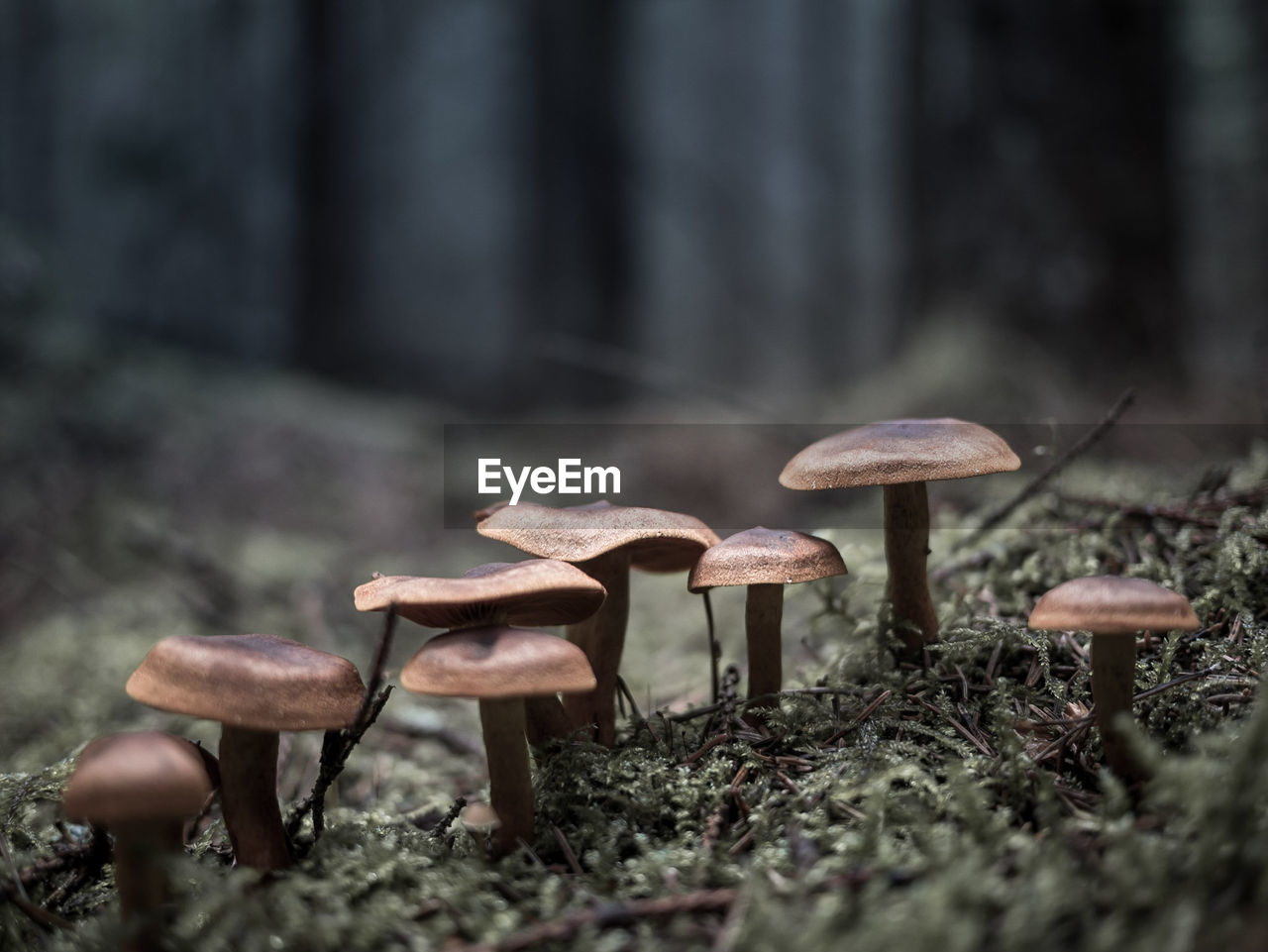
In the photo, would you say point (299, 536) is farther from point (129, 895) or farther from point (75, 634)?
point (129, 895)

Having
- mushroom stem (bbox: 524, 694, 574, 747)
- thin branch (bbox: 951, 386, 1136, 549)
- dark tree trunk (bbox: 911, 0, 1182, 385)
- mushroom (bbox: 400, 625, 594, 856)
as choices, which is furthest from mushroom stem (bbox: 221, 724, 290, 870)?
dark tree trunk (bbox: 911, 0, 1182, 385)

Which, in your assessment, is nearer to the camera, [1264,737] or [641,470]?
[1264,737]

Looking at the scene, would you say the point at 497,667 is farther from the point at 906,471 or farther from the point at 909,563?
the point at 909,563

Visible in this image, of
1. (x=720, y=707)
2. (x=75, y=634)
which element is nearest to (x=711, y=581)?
(x=720, y=707)

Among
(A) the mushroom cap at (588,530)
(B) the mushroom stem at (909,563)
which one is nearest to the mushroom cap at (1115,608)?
(B) the mushroom stem at (909,563)

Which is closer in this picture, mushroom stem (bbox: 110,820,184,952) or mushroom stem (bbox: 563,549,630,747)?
mushroom stem (bbox: 110,820,184,952)

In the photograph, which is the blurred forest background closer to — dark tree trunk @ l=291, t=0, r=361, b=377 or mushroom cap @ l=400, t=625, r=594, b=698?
dark tree trunk @ l=291, t=0, r=361, b=377

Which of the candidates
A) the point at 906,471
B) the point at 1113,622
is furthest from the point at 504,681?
the point at 1113,622
